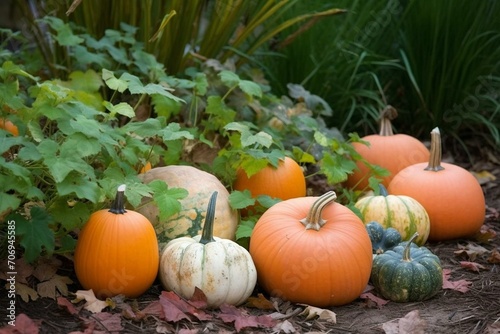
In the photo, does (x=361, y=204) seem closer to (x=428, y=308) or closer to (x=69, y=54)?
(x=428, y=308)

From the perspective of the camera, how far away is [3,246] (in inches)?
102

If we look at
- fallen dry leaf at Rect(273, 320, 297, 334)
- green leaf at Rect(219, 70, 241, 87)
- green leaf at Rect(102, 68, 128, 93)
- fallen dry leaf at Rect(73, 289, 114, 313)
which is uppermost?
green leaf at Rect(102, 68, 128, 93)

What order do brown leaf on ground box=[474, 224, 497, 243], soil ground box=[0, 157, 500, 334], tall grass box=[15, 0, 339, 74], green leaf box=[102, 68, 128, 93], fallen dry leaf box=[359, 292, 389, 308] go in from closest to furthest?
soil ground box=[0, 157, 500, 334], fallen dry leaf box=[359, 292, 389, 308], green leaf box=[102, 68, 128, 93], brown leaf on ground box=[474, 224, 497, 243], tall grass box=[15, 0, 339, 74]

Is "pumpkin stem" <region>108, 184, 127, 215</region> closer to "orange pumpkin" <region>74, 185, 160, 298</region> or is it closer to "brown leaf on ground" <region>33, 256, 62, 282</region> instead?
"orange pumpkin" <region>74, 185, 160, 298</region>

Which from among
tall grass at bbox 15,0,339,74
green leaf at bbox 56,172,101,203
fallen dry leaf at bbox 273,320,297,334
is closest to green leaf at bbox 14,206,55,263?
green leaf at bbox 56,172,101,203

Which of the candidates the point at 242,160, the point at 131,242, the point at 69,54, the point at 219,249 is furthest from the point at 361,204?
the point at 69,54

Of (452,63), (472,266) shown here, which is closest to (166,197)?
(472,266)

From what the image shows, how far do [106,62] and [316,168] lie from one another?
124cm

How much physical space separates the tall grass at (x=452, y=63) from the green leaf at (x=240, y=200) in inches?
73.5

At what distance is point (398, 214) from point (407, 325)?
849mm

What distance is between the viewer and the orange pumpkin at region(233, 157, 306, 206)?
3217mm

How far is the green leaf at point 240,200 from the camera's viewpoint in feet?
9.68

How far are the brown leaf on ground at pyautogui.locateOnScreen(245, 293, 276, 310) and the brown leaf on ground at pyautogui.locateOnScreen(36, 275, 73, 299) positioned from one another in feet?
2.10

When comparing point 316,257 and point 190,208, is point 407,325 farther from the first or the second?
point 190,208
